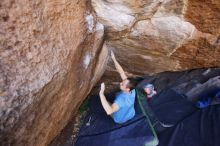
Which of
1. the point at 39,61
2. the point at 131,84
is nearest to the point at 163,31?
the point at 131,84

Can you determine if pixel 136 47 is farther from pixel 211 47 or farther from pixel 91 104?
pixel 91 104

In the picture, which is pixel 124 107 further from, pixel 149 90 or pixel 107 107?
pixel 149 90

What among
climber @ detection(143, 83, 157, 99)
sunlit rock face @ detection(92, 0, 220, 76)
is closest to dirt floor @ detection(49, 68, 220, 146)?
climber @ detection(143, 83, 157, 99)

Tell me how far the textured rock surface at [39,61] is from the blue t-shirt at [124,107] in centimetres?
68

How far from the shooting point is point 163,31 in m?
2.95

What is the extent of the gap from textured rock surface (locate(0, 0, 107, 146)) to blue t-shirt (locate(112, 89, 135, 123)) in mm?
679

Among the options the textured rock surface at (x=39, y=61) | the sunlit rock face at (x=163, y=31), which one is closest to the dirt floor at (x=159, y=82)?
the sunlit rock face at (x=163, y=31)

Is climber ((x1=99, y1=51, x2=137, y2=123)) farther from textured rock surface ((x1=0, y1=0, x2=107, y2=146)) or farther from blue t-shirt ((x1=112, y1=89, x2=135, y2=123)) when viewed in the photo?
textured rock surface ((x1=0, y1=0, x2=107, y2=146))

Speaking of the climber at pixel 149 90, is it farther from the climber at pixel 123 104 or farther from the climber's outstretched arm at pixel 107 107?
the climber's outstretched arm at pixel 107 107

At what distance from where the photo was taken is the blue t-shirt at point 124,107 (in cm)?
346

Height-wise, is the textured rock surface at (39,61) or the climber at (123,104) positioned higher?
the textured rock surface at (39,61)

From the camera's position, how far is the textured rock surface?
6.76 ft

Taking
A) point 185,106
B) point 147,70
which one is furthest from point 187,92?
point 147,70

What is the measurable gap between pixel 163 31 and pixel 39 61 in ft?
4.08
